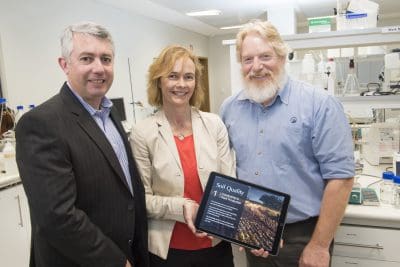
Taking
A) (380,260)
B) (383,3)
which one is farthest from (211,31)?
(380,260)

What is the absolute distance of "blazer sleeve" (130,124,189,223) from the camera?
4.43ft

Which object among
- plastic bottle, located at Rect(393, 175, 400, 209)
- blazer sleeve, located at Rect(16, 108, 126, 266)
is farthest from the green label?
blazer sleeve, located at Rect(16, 108, 126, 266)

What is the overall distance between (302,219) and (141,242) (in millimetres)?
654

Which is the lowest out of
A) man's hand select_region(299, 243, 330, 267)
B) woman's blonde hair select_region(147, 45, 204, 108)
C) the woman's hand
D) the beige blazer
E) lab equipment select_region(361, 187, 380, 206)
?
man's hand select_region(299, 243, 330, 267)

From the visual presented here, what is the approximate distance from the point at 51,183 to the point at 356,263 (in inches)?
56.1

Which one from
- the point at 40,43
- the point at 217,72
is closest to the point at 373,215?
the point at 40,43

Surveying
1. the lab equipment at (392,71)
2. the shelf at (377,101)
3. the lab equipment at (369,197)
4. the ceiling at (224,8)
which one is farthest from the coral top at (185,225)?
the ceiling at (224,8)

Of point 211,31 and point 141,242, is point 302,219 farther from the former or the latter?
point 211,31

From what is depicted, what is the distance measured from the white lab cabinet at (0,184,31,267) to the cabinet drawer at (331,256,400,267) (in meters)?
2.07

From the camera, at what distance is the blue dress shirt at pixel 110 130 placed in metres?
1.26

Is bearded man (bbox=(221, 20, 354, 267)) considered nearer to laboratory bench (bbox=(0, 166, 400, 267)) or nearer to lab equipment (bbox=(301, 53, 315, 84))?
laboratory bench (bbox=(0, 166, 400, 267))

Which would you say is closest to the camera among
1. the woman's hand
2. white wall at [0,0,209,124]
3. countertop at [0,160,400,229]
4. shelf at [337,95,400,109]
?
the woman's hand

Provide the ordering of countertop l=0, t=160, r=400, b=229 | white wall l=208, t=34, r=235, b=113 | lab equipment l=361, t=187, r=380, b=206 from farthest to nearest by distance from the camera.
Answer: white wall l=208, t=34, r=235, b=113 → lab equipment l=361, t=187, r=380, b=206 → countertop l=0, t=160, r=400, b=229

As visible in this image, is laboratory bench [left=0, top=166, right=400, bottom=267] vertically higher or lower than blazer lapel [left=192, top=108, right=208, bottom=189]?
lower
